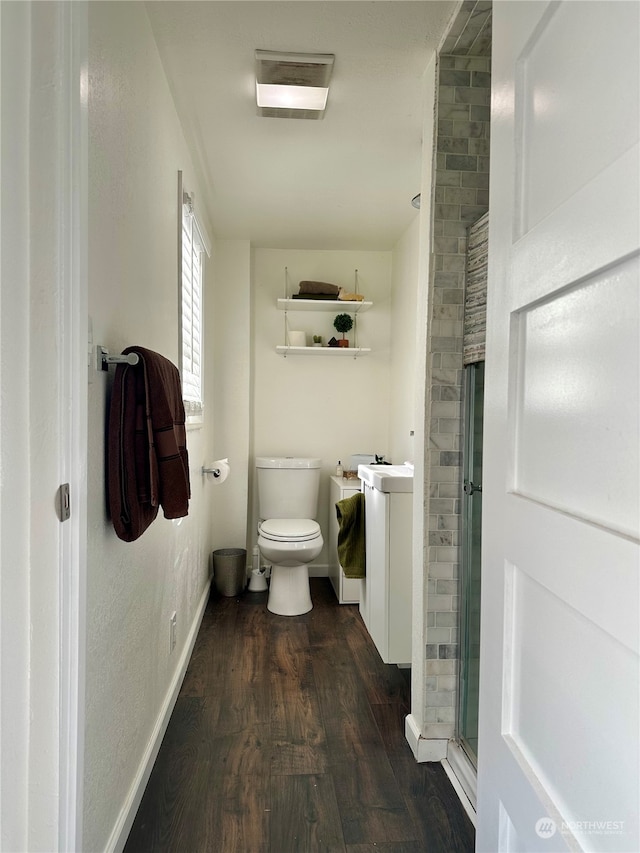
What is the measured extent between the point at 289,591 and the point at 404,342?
170 centimetres

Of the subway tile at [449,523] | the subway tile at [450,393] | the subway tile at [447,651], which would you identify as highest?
the subway tile at [450,393]

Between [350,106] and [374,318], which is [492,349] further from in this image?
[374,318]

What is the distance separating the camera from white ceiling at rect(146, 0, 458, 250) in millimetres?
1614

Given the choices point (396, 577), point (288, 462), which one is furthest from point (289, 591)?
point (396, 577)

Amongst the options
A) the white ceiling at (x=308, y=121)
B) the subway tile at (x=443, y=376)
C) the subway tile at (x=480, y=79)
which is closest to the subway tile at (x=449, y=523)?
the subway tile at (x=443, y=376)

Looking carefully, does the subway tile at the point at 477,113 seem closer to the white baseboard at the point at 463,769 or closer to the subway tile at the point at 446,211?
the subway tile at the point at 446,211

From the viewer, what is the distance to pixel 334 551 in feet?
12.0

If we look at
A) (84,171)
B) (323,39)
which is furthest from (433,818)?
(323,39)

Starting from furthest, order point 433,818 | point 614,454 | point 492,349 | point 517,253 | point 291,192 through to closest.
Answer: point 291,192 < point 433,818 < point 492,349 < point 517,253 < point 614,454

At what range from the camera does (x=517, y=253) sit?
823mm

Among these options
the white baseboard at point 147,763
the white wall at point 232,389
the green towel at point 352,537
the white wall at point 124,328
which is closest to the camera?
the white wall at point 124,328

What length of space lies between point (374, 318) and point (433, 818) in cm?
297

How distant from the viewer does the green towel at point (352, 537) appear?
277 cm

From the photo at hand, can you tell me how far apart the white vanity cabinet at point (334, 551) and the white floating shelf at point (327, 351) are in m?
0.87
